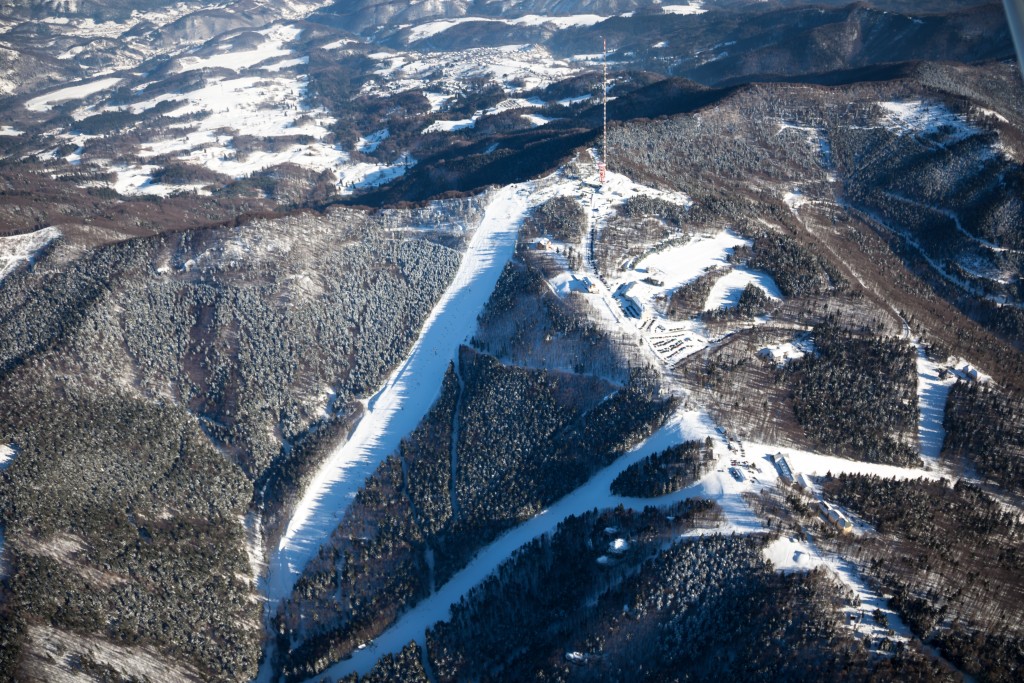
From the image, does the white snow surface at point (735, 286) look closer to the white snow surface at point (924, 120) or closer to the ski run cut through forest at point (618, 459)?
the ski run cut through forest at point (618, 459)

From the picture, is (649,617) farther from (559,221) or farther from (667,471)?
(559,221)

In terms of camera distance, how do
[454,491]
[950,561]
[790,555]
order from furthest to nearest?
[454,491]
[950,561]
[790,555]

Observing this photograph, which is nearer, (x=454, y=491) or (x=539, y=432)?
(x=454, y=491)

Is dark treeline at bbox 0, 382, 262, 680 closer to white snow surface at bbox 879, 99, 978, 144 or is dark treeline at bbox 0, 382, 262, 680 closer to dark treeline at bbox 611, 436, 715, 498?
dark treeline at bbox 611, 436, 715, 498

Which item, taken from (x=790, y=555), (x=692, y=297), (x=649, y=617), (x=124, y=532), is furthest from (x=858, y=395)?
→ (x=124, y=532)

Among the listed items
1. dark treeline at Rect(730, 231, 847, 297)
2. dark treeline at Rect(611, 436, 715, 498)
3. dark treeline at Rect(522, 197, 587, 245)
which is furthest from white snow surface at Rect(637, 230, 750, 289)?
dark treeline at Rect(611, 436, 715, 498)

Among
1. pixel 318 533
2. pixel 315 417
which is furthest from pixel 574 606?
pixel 315 417

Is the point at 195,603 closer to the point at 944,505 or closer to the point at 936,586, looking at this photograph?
the point at 936,586
